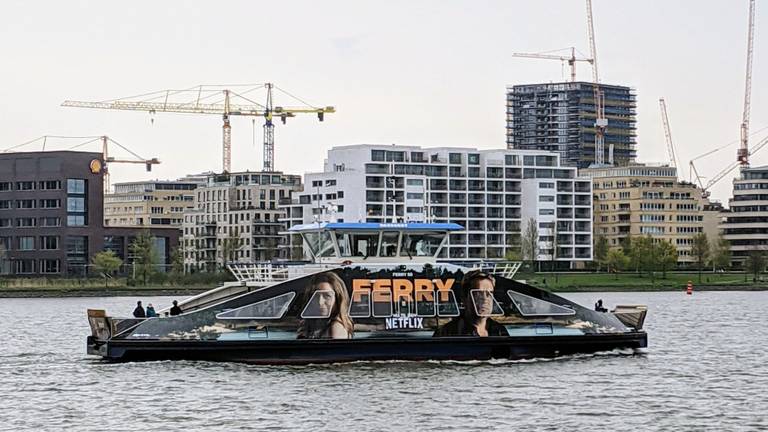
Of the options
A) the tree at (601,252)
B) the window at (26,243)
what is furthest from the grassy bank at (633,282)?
the window at (26,243)

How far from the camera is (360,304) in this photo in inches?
1732

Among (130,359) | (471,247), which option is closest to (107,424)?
(130,359)

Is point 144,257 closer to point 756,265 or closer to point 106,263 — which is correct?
point 106,263

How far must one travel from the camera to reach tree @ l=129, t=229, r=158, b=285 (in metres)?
146

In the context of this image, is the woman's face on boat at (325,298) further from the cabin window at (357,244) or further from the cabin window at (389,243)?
the cabin window at (389,243)

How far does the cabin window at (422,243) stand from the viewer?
155ft

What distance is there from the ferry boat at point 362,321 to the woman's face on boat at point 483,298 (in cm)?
3

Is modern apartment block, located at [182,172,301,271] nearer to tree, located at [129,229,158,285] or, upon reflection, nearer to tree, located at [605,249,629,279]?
tree, located at [129,229,158,285]

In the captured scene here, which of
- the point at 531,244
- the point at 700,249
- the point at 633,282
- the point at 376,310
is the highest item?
the point at 531,244

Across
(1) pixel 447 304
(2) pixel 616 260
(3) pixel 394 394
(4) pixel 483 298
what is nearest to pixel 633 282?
(2) pixel 616 260

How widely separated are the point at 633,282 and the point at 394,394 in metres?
119

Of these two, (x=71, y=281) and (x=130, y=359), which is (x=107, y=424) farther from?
(x=71, y=281)

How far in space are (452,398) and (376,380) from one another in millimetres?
3514

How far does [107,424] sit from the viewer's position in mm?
34750
